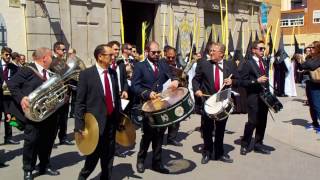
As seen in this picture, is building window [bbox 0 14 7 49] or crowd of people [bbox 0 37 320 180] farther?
building window [bbox 0 14 7 49]

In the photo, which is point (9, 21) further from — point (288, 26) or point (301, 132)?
point (288, 26)

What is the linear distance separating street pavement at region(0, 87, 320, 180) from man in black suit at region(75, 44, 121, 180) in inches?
34.0

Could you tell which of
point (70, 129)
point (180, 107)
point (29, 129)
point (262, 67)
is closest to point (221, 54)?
point (262, 67)

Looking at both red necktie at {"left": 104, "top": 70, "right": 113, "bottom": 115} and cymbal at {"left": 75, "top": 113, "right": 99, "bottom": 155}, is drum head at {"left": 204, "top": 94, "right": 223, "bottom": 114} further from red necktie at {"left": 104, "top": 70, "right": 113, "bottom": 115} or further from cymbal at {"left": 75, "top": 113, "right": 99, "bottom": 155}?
cymbal at {"left": 75, "top": 113, "right": 99, "bottom": 155}

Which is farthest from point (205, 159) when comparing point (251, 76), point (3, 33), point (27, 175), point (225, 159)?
point (3, 33)

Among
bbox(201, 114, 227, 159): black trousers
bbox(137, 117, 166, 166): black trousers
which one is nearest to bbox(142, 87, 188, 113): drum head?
bbox(137, 117, 166, 166): black trousers

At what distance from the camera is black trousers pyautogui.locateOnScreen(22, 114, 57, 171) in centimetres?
570

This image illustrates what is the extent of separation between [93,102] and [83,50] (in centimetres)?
892

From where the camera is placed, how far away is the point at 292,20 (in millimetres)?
53156

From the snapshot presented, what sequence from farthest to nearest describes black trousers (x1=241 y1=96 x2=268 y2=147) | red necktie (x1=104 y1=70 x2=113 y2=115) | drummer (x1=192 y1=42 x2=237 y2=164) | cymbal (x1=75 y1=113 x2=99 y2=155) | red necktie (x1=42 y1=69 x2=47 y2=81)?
1. black trousers (x1=241 y1=96 x2=268 y2=147)
2. drummer (x1=192 y1=42 x2=237 y2=164)
3. red necktie (x1=42 y1=69 x2=47 y2=81)
4. red necktie (x1=104 y1=70 x2=113 y2=115)
5. cymbal (x1=75 y1=113 x2=99 y2=155)

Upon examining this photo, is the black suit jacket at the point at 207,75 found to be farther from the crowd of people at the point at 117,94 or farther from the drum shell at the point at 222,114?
the drum shell at the point at 222,114

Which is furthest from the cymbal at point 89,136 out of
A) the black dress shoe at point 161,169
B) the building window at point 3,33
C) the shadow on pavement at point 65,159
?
the building window at point 3,33

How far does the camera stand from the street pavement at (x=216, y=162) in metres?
6.00

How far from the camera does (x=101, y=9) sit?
14.3 meters
